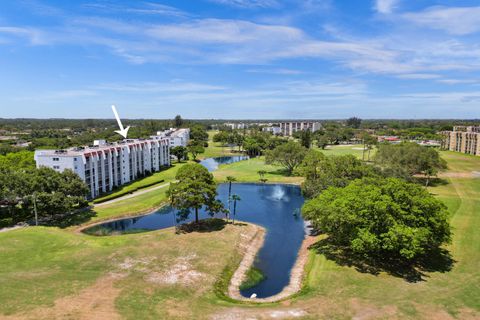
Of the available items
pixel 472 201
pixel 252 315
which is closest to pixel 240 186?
pixel 472 201

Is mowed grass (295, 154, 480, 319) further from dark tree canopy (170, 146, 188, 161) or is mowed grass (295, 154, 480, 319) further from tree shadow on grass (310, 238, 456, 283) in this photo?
dark tree canopy (170, 146, 188, 161)

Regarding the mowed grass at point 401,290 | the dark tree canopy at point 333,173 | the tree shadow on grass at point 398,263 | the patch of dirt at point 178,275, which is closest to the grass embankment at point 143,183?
the patch of dirt at point 178,275

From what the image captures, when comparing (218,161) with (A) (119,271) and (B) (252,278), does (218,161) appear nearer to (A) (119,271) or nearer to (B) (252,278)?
(B) (252,278)

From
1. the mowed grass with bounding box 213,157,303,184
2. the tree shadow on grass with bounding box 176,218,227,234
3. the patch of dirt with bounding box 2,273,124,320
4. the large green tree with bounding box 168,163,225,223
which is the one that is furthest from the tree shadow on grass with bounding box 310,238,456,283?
the mowed grass with bounding box 213,157,303,184

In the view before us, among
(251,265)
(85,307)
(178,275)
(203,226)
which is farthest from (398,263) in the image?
(85,307)

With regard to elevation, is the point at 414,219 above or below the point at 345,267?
above

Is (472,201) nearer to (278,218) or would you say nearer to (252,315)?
(278,218)
